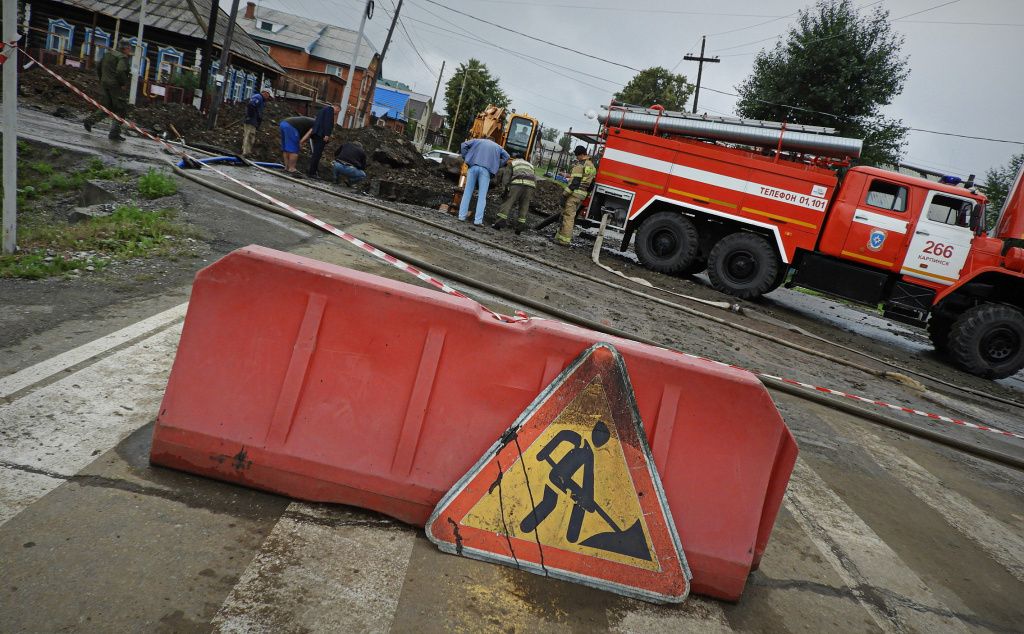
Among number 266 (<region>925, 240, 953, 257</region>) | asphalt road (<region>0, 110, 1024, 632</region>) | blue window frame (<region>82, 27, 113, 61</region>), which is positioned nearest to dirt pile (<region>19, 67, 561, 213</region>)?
blue window frame (<region>82, 27, 113, 61</region>)

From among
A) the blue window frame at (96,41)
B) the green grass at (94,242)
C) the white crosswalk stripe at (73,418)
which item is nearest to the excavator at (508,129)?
the green grass at (94,242)

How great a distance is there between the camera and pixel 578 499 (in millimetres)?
2688

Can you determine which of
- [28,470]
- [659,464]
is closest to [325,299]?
[28,470]

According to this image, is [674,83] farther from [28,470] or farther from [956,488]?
[28,470]

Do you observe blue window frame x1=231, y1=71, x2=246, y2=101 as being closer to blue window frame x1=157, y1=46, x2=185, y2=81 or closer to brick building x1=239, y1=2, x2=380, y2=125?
blue window frame x1=157, y1=46, x2=185, y2=81

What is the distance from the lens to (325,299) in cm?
279

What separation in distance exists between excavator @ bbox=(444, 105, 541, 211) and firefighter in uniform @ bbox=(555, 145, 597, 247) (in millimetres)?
5689

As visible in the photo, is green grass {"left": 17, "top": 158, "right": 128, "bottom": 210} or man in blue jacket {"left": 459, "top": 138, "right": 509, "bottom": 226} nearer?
green grass {"left": 17, "top": 158, "right": 128, "bottom": 210}

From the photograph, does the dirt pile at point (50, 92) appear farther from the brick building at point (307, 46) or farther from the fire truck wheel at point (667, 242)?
the brick building at point (307, 46)

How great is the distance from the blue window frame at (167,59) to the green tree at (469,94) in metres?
40.8

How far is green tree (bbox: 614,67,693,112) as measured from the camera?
52312 millimetres

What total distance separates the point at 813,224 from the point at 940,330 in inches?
124

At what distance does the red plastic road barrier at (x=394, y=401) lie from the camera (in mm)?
2746

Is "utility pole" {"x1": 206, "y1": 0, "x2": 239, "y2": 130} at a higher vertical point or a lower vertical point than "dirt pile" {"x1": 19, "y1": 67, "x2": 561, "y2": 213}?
higher
